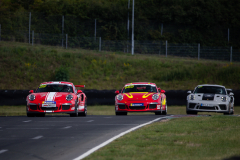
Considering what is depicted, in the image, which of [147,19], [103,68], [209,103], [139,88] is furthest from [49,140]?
[147,19]

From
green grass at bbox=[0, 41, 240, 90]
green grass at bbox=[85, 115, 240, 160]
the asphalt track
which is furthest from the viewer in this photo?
green grass at bbox=[0, 41, 240, 90]

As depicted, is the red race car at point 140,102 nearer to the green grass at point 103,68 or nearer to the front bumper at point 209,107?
the front bumper at point 209,107

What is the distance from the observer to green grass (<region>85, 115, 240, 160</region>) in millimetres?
6766

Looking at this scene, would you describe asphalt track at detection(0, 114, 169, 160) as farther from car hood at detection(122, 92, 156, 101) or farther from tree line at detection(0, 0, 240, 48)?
tree line at detection(0, 0, 240, 48)

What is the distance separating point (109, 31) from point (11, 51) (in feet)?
41.3

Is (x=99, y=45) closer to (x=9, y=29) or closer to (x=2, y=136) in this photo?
(x=9, y=29)

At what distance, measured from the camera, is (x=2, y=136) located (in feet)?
31.8

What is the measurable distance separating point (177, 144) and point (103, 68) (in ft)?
102

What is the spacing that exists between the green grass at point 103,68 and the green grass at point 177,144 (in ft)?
79.8

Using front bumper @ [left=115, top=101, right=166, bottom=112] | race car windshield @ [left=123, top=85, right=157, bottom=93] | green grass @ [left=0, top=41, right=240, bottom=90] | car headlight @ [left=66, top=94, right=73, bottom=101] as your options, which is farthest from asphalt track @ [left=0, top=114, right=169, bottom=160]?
green grass @ [left=0, top=41, right=240, bottom=90]

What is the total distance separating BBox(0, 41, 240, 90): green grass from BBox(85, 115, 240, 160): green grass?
79.8 feet

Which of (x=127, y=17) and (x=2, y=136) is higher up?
(x=127, y=17)

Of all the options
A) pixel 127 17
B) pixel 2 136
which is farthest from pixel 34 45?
pixel 2 136

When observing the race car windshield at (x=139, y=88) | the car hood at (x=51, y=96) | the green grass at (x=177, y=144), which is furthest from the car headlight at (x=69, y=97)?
the green grass at (x=177, y=144)
